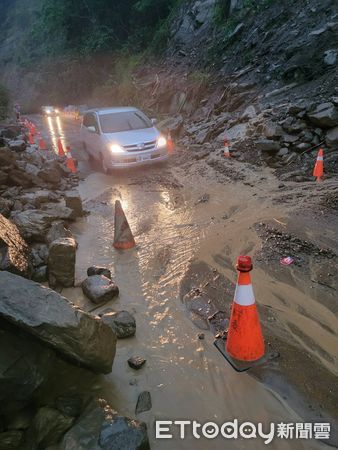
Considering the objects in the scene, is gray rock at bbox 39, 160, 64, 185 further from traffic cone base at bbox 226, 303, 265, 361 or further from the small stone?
traffic cone base at bbox 226, 303, 265, 361

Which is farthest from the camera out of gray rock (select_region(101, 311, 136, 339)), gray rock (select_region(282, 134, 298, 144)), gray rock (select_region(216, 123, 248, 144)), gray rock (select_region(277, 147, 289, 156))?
gray rock (select_region(216, 123, 248, 144))

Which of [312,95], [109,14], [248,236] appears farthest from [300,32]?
[109,14]

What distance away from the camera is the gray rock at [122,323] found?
12.6 ft

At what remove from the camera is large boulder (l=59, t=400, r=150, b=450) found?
99.9 inches

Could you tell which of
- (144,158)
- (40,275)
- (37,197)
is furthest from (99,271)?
(144,158)

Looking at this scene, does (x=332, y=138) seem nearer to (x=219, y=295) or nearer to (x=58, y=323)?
(x=219, y=295)

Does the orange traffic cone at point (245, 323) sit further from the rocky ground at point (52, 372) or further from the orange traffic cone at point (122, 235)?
the orange traffic cone at point (122, 235)

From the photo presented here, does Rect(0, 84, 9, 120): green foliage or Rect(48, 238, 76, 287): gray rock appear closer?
Rect(48, 238, 76, 287): gray rock

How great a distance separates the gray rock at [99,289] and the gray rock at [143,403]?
61.5 inches

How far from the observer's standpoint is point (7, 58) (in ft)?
176

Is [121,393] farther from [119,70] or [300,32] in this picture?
[119,70]

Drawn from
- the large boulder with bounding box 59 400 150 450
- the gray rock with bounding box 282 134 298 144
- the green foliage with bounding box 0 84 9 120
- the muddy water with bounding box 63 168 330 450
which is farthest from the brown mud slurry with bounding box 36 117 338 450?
the green foliage with bounding box 0 84 9 120

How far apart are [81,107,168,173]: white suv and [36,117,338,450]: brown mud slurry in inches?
79.9

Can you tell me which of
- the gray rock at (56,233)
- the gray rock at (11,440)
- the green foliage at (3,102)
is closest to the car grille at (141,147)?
the gray rock at (56,233)
